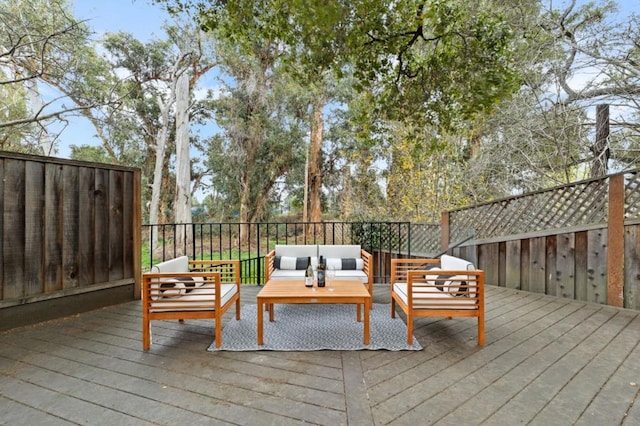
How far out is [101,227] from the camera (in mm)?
3436

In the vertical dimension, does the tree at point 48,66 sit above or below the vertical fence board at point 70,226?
above

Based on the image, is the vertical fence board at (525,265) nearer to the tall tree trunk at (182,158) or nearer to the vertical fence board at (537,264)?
the vertical fence board at (537,264)

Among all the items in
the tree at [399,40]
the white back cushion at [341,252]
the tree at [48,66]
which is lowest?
the white back cushion at [341,252]

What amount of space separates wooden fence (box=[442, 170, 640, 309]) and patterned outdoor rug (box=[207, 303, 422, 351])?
2.39 m

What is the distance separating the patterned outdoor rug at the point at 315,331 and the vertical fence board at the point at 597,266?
2.54 metres

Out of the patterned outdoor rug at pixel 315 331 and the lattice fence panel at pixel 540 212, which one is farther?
the lattice fence panel at pixel 540 212

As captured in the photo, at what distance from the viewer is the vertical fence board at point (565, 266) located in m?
3.78

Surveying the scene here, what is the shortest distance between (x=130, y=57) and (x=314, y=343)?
12.3 m

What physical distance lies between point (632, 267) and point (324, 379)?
12.3ft

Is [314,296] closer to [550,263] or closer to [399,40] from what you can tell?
[399,40]

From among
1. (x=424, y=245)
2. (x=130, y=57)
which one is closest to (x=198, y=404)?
(x=424, y=245)

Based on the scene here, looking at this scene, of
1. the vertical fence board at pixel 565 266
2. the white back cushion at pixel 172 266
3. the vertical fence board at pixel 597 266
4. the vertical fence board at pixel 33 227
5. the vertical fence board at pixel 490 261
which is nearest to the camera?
the white back cushion at pixel 172 266

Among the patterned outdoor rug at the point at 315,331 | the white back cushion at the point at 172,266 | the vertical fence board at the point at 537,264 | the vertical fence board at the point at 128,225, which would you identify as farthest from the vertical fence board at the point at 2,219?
the vertical fence board at the point at 537,264

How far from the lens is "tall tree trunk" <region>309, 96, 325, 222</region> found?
36.5 ft
